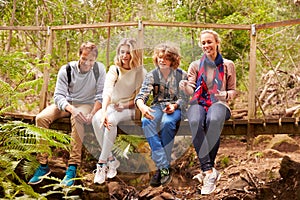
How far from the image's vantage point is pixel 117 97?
3912mm

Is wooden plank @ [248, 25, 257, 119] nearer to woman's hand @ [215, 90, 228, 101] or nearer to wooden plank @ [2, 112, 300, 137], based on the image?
wooden plank @ [2, 112, 300, 137]

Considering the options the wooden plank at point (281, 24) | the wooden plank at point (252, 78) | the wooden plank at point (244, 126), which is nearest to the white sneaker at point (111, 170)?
the wooden plank at point (244, 126)

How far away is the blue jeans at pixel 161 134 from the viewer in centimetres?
349

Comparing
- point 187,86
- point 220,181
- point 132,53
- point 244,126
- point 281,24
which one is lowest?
point 220,181

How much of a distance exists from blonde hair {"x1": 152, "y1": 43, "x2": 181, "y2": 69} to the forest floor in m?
1.84

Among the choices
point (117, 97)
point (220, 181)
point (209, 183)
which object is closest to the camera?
point (209, 183)

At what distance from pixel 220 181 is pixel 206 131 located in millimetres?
2042

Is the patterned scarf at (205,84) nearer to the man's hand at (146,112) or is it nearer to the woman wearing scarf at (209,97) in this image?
the woman wearing scarf at (209,97)

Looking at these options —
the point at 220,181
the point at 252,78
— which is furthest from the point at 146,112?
the point at 220,181

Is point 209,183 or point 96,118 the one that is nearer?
point 209,183

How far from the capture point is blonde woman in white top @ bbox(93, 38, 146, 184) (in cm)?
381

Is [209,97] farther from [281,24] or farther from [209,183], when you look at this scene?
[281,24]

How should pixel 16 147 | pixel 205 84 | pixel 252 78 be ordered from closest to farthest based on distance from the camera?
pixel 16 147 < pixel 205 84 < pixel 252 78

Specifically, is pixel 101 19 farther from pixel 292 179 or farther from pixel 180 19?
pixel 292 179
